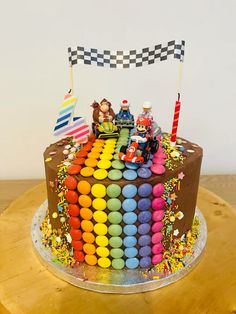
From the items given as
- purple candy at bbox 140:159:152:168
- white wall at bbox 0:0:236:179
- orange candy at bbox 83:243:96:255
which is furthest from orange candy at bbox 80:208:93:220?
white wall at bbox 0:0:236:179

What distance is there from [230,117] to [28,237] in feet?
3.79

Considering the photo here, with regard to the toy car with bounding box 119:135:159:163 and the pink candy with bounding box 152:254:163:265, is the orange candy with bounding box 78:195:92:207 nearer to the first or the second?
the toy car with bounding box 119:135:159:163

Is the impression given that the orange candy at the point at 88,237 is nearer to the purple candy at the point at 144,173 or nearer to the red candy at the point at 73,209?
the red candy at the point at 73,209

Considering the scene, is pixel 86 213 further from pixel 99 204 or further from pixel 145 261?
pixel 145 261

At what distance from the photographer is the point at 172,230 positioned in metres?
1.25

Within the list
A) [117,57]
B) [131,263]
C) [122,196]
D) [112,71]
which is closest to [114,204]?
[122,196]

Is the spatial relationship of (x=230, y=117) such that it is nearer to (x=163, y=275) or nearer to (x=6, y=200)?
(x=163, y=275)

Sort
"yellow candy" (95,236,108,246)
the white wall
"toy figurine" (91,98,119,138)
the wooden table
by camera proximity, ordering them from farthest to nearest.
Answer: the white wall → "toy figurine" (91,98,119,138) → "yellow candy" (95,236,108,246) → the wooden table

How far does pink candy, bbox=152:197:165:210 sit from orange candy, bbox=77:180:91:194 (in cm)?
21

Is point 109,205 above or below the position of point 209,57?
below

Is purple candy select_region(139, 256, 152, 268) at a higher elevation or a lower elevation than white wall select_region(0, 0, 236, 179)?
lower

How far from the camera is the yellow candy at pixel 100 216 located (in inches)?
44.5

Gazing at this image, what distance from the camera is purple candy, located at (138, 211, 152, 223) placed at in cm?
114

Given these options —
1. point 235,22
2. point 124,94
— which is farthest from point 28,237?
point 235,22
